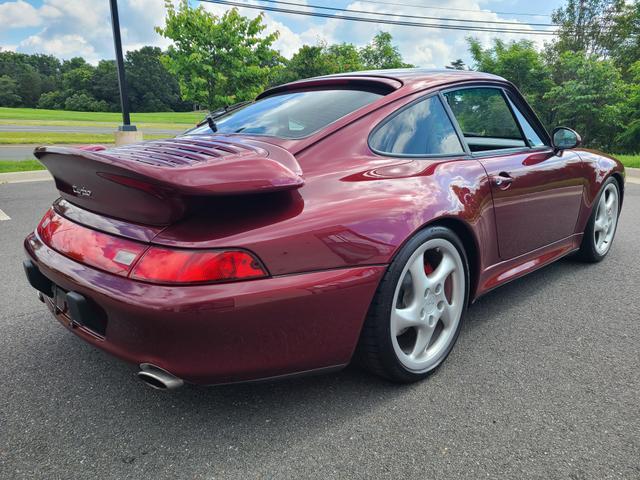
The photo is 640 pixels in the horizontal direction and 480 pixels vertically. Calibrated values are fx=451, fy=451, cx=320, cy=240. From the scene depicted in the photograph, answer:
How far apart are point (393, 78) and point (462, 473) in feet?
5.98

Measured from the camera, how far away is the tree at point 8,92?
59.7 m

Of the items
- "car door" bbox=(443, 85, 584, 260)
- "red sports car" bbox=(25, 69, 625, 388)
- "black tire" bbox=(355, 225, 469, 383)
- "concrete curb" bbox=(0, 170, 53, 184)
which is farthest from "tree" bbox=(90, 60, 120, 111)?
"black tire" bbox=(355, 225, 469, 383)

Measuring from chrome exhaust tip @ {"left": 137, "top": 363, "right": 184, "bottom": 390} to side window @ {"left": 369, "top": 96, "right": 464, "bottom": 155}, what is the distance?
49.3 inches

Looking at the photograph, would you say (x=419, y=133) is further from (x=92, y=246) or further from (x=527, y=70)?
(x=527, y=70)

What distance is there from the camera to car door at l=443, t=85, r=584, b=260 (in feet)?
8.08

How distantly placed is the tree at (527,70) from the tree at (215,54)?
11200 millimetres

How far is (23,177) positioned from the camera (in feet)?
26.5

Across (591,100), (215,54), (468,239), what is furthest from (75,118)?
(468,239)

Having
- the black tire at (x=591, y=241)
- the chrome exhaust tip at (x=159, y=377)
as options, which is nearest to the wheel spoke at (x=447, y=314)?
the chrome exhaust tip at (x=159, y=377)

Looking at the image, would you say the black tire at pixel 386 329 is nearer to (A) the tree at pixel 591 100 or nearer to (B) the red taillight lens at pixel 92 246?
(B) the red taillight lens at pixel 92 246

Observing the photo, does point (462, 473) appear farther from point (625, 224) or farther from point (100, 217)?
point (625, 224)

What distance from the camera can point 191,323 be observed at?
1.42m

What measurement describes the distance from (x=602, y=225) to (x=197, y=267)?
11.4ft

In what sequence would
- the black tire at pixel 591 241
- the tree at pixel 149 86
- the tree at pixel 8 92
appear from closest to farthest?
the black tire at pixel 591 241, the tree at pixel 8 92, the tree at pixel 149 86
